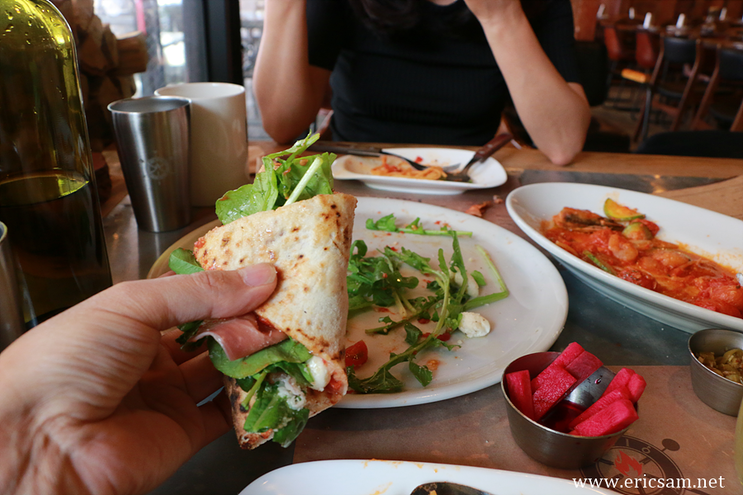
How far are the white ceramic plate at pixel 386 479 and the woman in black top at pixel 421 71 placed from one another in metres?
1.83

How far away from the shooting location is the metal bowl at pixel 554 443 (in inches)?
27.7

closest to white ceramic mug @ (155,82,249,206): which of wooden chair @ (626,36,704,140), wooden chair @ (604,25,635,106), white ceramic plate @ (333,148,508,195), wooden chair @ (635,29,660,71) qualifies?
white ceramic plate @ (333,148,508,195)

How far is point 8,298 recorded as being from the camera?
74 centimetres

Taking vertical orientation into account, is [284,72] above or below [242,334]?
above

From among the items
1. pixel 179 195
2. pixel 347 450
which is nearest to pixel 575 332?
pixel 347 450

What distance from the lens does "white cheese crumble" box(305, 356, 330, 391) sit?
763 millimetres

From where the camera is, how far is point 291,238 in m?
0.81

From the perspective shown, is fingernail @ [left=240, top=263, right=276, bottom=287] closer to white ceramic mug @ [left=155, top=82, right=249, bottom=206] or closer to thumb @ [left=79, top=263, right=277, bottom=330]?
thumb @ [left=79, top=263, right=277, bottom=330]

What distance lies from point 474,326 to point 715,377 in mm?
446

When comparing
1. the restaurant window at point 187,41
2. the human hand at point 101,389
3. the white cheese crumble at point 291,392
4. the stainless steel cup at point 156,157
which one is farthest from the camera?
the restaurant window at point 187,41

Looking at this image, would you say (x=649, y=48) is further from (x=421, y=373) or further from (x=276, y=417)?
(x=276, y=417)

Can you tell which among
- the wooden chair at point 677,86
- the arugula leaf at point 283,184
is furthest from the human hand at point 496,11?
the wooden chair at point 677,86

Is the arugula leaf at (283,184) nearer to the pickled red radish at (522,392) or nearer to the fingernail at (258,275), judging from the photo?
the fingernail at (258,275)

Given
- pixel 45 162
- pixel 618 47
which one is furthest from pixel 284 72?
pixel 618 47
